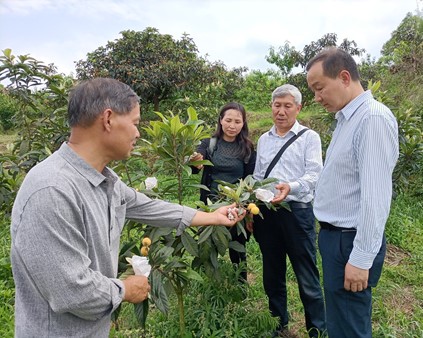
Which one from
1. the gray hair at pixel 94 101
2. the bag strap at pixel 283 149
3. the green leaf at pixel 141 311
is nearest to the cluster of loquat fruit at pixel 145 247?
the green leaf at pixel 141 311

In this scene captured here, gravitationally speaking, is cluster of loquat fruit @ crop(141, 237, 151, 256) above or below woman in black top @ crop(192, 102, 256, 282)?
below

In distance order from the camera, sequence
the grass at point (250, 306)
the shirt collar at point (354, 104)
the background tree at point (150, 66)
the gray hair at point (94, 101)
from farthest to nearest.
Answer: the background tree at point (150, 66)
the grass at point (250, 306)
the shirt collar at point (354, 104)
the gray hair at point (94, 101)

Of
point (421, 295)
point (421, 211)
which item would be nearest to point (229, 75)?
point (421, 211)

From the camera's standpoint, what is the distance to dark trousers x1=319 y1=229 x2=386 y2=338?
5.11ft

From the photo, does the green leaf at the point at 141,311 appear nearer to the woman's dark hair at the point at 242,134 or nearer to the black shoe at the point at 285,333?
the black shoe at the point at 285,333

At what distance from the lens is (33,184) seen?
3.23 ft

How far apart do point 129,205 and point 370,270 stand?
1043 mm

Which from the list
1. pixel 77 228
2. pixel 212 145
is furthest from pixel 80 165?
pixel 212 145

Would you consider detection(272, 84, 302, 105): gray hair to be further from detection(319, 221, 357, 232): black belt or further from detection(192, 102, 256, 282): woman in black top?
detection(319, 221, 357, 232): black belt

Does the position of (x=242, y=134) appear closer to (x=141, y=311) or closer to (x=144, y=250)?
(x=144, y=250)

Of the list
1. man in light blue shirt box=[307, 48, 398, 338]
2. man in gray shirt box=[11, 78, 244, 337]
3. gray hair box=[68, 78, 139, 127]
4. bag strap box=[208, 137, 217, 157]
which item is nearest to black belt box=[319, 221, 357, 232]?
man in light blue shirt box=[307, 48, 398, 338]

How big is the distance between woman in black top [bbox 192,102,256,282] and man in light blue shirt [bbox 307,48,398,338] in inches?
37.8

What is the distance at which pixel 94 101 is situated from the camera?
Answer: 42.8 inches

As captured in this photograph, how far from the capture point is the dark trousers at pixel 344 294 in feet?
5.11
